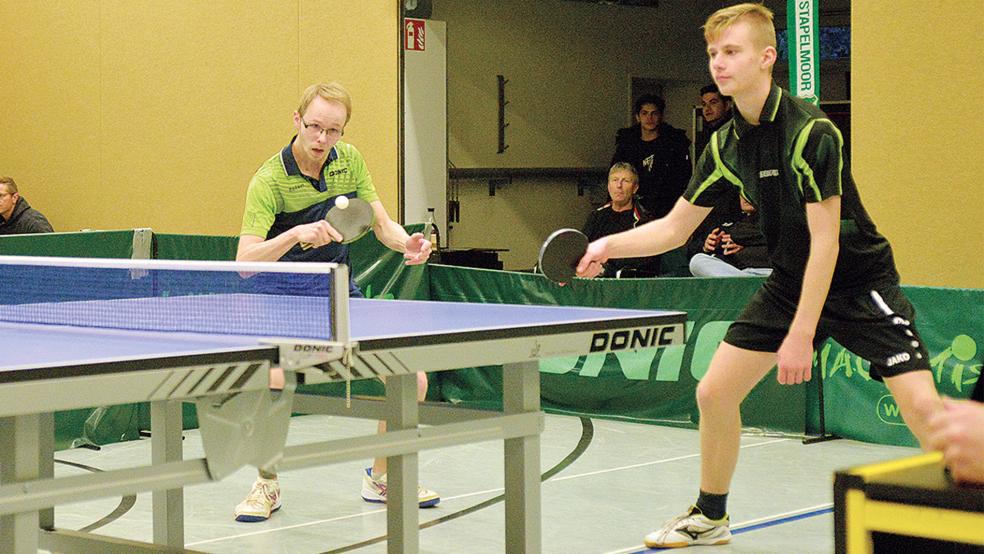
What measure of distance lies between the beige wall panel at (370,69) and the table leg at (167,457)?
5.71 m

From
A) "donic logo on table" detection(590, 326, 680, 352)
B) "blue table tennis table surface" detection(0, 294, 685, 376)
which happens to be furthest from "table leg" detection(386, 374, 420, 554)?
"donic logo on table" detection(590, 326, 680, 352)

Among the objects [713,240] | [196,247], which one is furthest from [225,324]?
[713,240]

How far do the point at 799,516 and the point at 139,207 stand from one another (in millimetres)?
6997

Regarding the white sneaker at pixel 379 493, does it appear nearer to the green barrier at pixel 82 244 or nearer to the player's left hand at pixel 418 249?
the player's left hand at pixel 418 249

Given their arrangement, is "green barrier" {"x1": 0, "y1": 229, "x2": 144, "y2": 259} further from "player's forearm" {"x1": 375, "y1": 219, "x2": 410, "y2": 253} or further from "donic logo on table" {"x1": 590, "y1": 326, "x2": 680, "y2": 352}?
"donic logo on table" {"x1": 590, "y1": 326, "x2": 680, "y2": 352}

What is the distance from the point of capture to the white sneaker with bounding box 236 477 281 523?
539 cm

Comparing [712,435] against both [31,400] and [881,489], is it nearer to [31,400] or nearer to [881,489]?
[31,400]

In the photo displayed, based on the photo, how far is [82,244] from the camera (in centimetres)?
717

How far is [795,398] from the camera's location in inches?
284

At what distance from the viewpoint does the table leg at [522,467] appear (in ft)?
12.7

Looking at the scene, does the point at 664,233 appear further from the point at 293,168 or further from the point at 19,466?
the point at 19,466

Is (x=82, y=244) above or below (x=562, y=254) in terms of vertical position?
above

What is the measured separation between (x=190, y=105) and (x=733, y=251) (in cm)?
463

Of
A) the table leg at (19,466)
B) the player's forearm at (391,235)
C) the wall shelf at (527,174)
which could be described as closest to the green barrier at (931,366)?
the player's forearm at (391,235)
